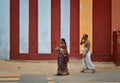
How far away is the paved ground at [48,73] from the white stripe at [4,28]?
3.00ft

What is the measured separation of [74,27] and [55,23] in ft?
3.24

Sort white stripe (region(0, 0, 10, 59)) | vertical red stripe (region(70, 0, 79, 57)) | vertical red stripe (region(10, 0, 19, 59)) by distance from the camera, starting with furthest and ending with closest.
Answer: vertical red stripe (region(70, 0, 79, 57)), vertical red stripe (region(10, 0, 19, 59)), white stripe (region(0, 0, 10, 59))

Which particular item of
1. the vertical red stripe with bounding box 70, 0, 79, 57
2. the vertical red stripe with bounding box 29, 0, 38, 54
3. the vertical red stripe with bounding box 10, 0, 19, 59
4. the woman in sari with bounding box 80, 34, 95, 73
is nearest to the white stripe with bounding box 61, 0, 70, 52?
the vertical red stripe with bounding box 70, 0, 79, 57

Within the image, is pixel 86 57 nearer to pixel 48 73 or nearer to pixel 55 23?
pixel 48 73

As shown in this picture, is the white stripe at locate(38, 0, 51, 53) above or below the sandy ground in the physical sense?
above

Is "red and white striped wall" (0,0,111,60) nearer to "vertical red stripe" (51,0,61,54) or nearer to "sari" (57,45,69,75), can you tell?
"vertical red stripe" (51,0,61,54)

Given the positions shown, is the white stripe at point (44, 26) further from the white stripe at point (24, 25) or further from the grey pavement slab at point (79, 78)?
the grey pavement slab at point (79, 78)

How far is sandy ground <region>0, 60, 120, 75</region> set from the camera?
2089 centimetres

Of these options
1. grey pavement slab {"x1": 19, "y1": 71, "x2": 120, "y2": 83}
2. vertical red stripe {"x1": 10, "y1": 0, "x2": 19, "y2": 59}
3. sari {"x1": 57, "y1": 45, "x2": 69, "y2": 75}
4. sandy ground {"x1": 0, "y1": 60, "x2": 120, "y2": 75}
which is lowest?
grey pavement slab {"x1": 19, "y1": 71, "x2": 120, "y2": 83}

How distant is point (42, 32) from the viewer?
2475 centimetres

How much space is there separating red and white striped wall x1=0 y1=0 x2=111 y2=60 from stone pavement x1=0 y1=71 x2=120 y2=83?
17.3ft

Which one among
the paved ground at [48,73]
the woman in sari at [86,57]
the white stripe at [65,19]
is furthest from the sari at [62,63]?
the white stripe at [65,19]

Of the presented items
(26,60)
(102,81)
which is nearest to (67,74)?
(102,81)

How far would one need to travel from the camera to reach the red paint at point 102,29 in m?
24.8
